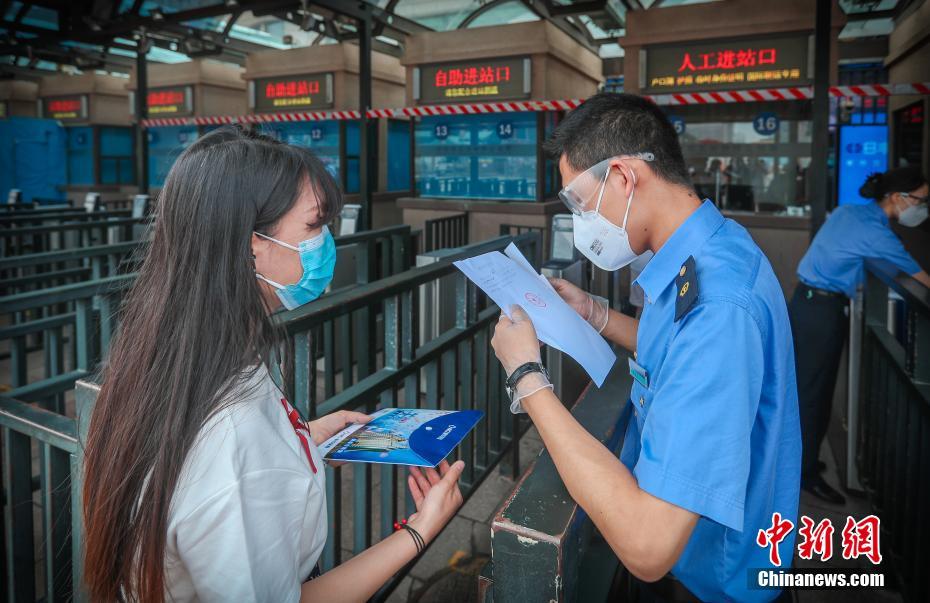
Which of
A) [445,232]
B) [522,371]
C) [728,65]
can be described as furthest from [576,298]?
[445,232]

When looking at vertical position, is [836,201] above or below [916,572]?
above

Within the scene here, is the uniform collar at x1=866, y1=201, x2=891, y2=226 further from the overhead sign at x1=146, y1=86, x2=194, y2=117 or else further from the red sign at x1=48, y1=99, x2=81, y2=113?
the red sign at x1=48, y1=99, x2=81, y2=113

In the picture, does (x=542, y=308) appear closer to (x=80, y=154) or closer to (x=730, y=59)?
(x=730, y=59)

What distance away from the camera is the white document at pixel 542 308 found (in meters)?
1.43

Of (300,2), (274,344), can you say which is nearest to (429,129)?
(300,2)

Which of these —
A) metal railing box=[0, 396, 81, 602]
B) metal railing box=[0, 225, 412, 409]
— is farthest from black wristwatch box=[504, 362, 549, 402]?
metal railing box=[0, 225, 412, 409]

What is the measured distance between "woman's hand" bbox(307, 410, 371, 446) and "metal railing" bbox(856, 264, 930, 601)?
71.3 inches

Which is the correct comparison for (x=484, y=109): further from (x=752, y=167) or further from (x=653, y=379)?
(x=653, y=379)

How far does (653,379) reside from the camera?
4.29 ft

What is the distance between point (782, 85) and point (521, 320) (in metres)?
5.07

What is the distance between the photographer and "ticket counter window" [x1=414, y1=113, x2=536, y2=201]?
7113mm

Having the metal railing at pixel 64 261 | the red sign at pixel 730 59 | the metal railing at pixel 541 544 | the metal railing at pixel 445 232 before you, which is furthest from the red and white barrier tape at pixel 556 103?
the metal railing at pixel 541 544

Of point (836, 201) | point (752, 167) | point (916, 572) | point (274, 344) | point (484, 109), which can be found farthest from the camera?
point (836, 201)

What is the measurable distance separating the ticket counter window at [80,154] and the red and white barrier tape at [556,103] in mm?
3120
